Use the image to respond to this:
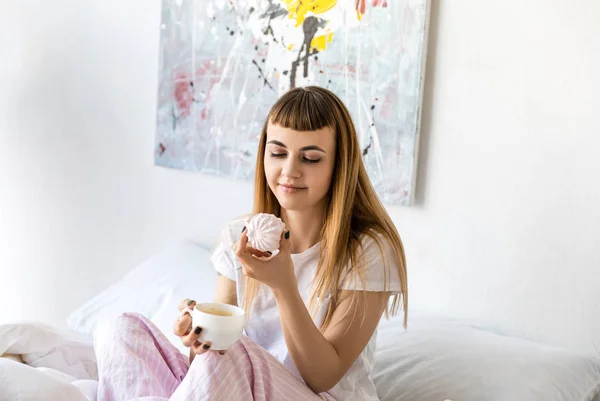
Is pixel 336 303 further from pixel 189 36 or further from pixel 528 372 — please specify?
pixel 189 36

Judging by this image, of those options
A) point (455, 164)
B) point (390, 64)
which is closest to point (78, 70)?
point (390, 64)

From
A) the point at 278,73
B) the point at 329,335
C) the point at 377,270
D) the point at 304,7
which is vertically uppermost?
the point at 304,7

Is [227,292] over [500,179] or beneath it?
beneath

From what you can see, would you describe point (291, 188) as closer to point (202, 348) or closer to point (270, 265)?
point (270, 265)

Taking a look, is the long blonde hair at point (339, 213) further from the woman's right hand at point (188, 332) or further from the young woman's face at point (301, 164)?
the woman's right hand at point (188, 332)

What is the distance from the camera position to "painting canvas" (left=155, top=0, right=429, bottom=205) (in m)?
1.78

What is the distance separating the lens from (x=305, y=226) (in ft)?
4.90

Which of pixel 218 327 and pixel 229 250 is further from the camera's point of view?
pixel 229 250

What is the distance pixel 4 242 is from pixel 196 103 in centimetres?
115

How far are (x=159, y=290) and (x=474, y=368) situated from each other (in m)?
0.88

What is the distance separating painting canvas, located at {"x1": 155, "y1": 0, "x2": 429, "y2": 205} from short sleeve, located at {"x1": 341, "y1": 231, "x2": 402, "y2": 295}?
39 cm

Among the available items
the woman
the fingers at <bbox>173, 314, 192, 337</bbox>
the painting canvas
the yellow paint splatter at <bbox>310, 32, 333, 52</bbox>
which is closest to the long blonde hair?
the woman

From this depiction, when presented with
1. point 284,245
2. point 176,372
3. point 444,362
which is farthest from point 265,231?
point 444,362

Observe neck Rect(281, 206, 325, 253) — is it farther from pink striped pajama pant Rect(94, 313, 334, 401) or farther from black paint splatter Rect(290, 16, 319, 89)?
black paint splatter Rect(290, 16, 319, 89)
